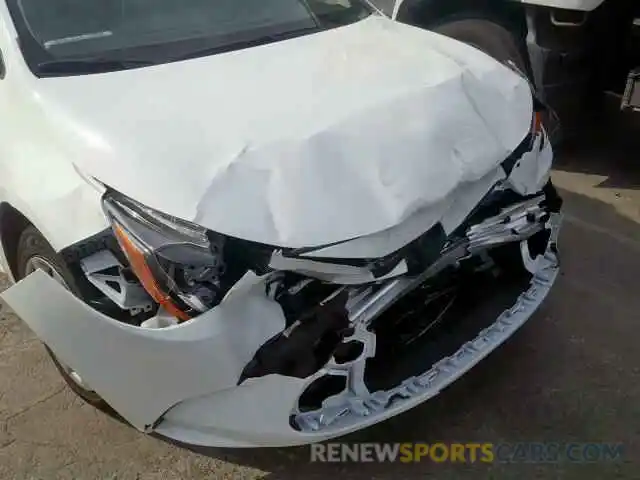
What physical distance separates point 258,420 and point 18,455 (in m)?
1.16

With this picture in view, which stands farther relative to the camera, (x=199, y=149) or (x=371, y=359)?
(x=371, y=359)

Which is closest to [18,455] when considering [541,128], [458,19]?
[541,128]

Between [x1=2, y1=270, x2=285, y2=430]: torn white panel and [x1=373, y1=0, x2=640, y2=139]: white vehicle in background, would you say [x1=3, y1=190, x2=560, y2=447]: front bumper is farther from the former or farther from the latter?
[x1=373, y1=0, x2=640, y2=139]: white vehicle in background

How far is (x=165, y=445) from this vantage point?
115 inches

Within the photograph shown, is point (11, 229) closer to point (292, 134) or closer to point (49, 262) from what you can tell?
point (49, 262)

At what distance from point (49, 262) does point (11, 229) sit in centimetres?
35

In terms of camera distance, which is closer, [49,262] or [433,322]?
[49,262]

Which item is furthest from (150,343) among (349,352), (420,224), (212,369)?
(420,224)

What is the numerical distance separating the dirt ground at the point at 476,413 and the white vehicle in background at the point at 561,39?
153 cm

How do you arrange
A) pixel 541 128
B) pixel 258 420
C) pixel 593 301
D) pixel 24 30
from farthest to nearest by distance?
pixel 593 301 < pixel 541 128 < pixel 24 30 < pixel 258 420

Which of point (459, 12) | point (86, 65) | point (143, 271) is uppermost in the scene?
point (86, 65)

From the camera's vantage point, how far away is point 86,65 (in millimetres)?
2824

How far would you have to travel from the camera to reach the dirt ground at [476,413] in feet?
9.24

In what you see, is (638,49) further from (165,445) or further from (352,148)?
(165,445)
